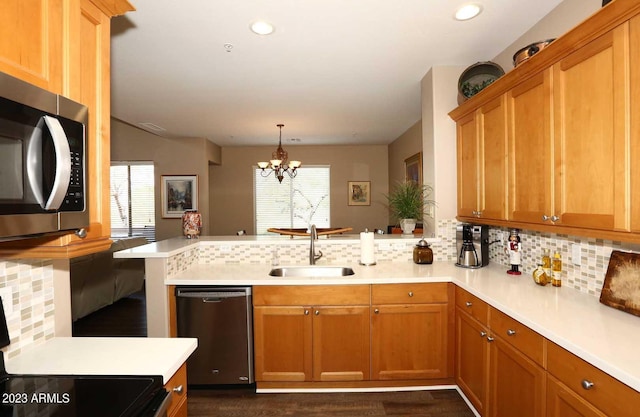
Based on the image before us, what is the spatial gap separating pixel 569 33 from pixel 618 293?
1262 mm

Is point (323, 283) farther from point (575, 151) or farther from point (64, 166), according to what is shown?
point (64, 166)

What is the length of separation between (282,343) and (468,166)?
200 centimetres

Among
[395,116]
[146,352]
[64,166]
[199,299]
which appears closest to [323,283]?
[199,299]

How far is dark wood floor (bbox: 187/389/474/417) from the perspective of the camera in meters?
2.37

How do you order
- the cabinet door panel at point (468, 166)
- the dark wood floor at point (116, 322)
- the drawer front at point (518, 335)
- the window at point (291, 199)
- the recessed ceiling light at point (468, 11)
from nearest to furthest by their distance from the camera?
the drawer front at point (518, 335), the recessed ceiling light at point (468, 11), the cabinet door panel at point (468, 166), the dark wood floor at point (116, 322), the window at point (291, 199)

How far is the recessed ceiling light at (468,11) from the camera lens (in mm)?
2208

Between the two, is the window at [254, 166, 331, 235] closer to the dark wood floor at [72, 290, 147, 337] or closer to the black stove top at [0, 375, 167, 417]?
the dark wood floor at [72, 290, 147, 337]

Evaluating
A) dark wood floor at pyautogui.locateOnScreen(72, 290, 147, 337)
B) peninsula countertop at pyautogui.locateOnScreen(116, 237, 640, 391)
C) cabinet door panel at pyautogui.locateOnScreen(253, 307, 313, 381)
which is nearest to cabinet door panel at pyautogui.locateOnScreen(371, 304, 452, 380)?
peninsula countertop at pyautogui.locateOnScreen(116, 237, 640, 391)

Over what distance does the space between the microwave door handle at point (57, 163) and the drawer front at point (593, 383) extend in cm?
175

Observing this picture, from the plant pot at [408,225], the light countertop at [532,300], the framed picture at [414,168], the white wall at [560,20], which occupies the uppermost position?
the white wall at [560,20]

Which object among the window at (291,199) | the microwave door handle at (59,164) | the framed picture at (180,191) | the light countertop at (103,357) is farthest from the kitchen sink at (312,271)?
the window at (291,199)

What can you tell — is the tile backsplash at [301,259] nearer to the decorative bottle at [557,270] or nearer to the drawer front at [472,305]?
the decorative bottle at [557,270]

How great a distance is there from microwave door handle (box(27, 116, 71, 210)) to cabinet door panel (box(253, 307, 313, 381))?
1831mm

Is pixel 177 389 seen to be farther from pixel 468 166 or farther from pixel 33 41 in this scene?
pixel 468 166
